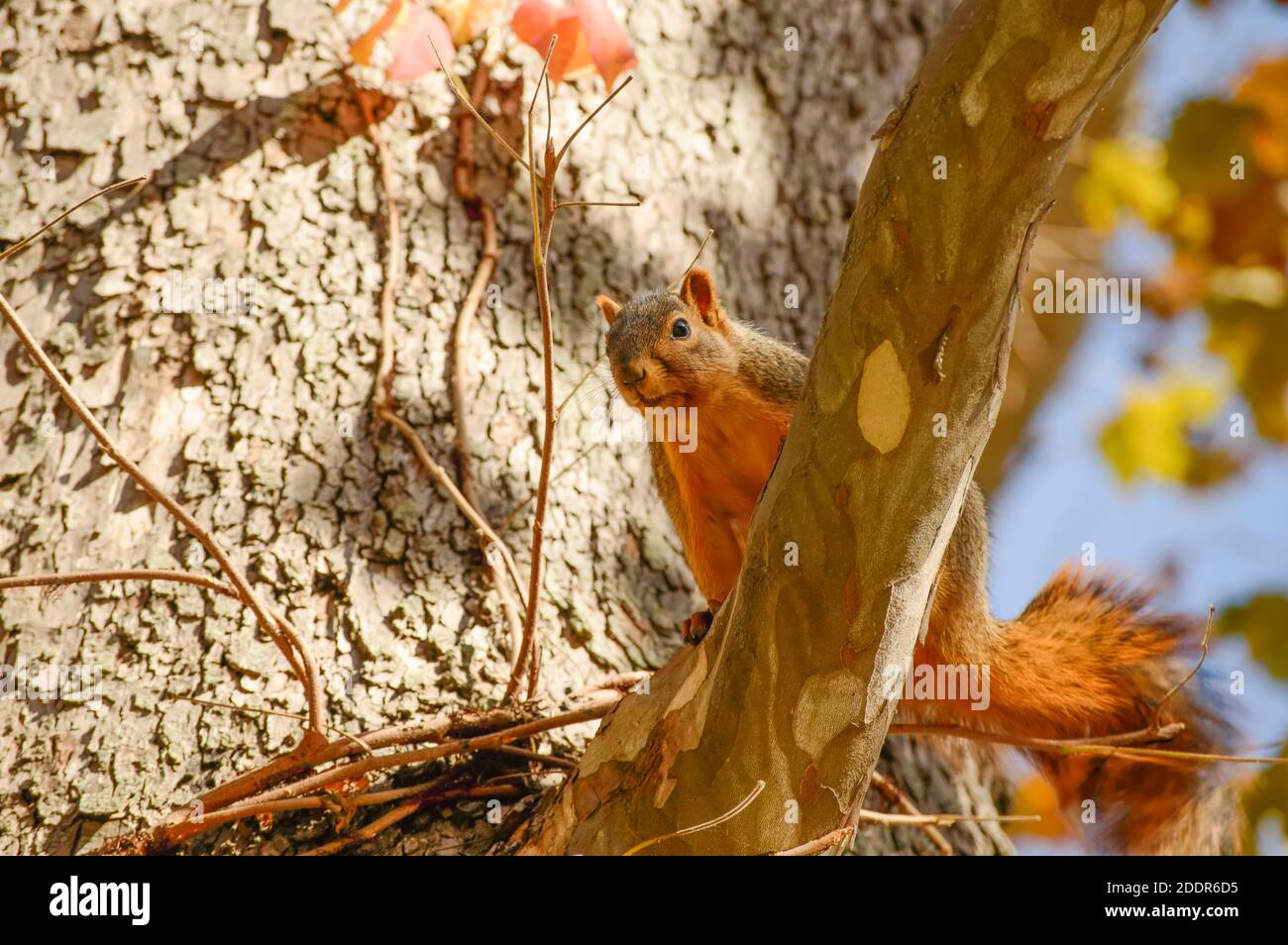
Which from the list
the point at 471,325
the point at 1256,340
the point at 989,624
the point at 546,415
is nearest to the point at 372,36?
the point at 471,325

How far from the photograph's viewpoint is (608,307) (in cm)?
221

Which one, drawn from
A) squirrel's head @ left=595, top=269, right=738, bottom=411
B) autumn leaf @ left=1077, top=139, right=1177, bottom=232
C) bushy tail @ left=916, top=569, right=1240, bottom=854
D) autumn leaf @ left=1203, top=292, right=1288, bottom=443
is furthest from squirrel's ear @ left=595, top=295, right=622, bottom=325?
autumn leaf @ left=1077, top=139, right=1177, bottom=232

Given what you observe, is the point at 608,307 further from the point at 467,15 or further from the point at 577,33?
the point at 467,15

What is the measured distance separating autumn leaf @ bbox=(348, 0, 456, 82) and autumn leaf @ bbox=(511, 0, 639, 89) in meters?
0.19

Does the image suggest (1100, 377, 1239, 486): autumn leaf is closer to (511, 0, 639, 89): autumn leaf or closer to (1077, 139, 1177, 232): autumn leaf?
(1077, 139, 1177, 232): autumn leaf

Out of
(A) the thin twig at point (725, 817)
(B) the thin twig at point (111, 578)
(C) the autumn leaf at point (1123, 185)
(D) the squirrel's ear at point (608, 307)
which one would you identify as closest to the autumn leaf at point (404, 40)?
(D) the squirrel's ear at point (608, 307)

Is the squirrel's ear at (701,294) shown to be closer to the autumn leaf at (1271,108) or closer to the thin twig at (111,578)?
the thin twig at (111,578)

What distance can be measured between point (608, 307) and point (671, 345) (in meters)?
0.16

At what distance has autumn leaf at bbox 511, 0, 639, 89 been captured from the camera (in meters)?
1.99

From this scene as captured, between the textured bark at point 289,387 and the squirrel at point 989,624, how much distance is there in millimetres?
138

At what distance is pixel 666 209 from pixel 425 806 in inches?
51.1

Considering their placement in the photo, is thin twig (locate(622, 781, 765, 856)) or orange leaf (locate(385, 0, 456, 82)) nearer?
thin twig (locate(622, 781, 765, 856))

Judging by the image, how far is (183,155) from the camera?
7.02ft
